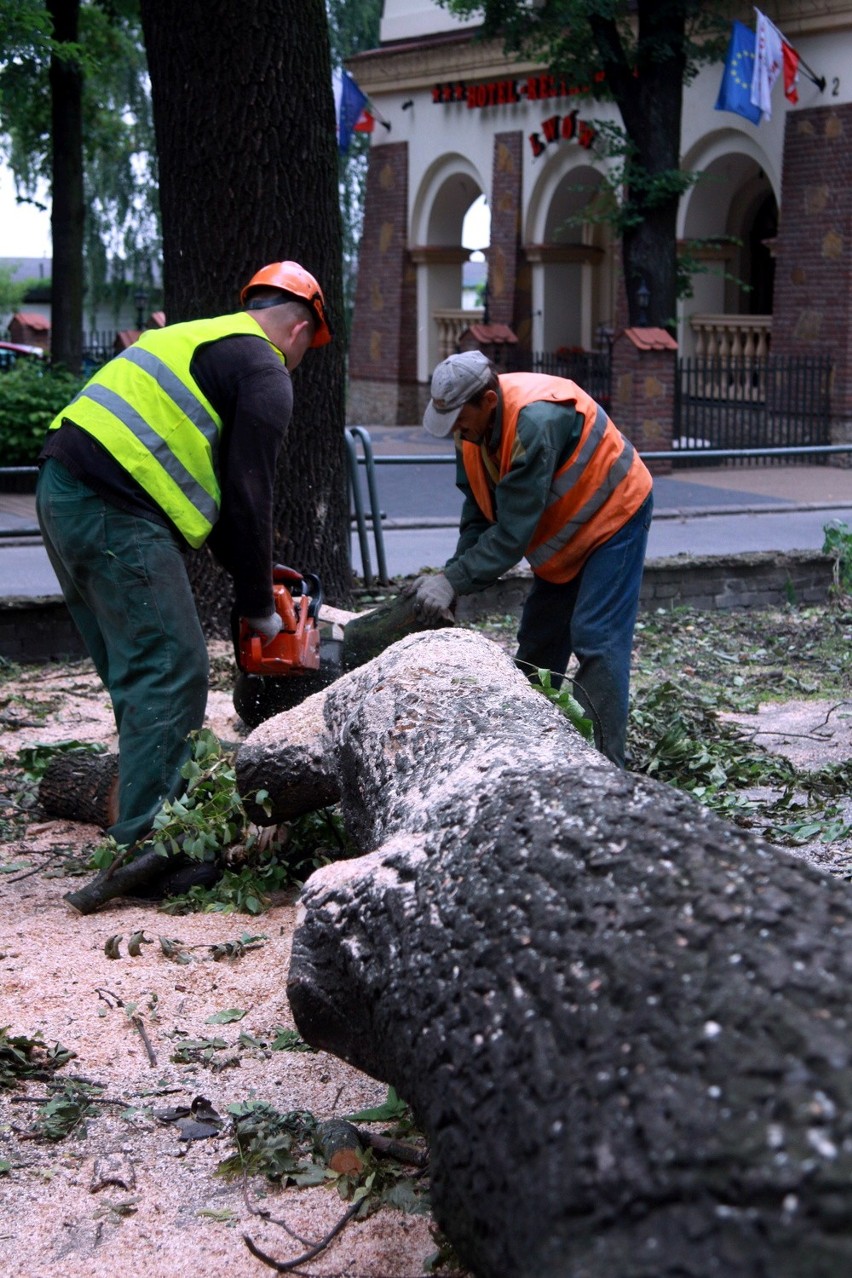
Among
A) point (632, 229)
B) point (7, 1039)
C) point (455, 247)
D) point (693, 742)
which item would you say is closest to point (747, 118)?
point (632, 229)

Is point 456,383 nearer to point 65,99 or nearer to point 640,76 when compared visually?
point 65,99

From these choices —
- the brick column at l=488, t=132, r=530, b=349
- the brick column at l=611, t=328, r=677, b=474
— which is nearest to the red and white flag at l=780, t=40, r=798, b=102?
the brick column at l=611, t=328, r=677, b=474

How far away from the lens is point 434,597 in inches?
177

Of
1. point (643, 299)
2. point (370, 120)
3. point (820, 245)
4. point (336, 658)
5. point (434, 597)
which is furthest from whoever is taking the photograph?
point (370, 120)

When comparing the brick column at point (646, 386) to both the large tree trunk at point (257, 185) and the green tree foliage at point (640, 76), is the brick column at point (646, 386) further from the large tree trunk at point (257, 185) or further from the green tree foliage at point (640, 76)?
the large tree trunk at point (257, 185)

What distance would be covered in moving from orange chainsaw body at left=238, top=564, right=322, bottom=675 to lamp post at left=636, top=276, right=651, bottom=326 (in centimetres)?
1381

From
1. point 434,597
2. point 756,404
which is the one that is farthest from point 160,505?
point 756,404

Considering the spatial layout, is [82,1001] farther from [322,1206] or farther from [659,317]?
[659,317]

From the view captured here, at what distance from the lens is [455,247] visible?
23.8 m

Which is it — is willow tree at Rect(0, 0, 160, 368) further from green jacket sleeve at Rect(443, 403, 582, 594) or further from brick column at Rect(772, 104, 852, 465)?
green jacket sleeve at Rect(443, 403, 582, 594)

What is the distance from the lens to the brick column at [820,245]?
17.3 meters

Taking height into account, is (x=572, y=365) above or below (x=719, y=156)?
below

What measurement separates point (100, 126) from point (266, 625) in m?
18.0

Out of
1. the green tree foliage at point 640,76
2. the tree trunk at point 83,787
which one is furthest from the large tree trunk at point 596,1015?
the green tree foliage at point 640,76
